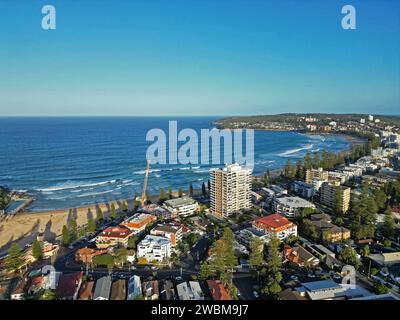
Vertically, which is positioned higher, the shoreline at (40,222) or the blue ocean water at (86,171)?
the blue ocean water at (86,171)

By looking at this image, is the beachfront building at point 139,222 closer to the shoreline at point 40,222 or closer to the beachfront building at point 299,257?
the shoreline at point 40,222

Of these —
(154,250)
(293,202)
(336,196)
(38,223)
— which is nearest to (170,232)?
(154,250)

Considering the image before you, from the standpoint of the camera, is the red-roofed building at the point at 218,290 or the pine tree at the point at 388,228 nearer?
the red-roofed building at the point at 218,290

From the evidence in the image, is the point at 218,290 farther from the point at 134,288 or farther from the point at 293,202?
the point at 293,202

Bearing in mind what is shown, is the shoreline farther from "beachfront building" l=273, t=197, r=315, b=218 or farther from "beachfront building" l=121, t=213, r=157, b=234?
"beachfront building" l=273, t=197, r=315, b=218

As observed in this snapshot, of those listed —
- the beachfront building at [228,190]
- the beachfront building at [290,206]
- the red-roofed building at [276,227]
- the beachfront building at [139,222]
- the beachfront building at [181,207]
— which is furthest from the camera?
the beachfront building at [181,207]

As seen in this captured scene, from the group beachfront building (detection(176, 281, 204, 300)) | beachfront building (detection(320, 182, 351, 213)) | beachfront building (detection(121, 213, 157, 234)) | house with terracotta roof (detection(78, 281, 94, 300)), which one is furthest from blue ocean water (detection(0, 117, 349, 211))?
beachfront building (detection(176, 281, 204, 300))

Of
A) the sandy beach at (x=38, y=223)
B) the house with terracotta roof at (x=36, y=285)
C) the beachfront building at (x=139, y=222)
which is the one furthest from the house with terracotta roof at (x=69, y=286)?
the sandy beach at (x=38, y=223)
